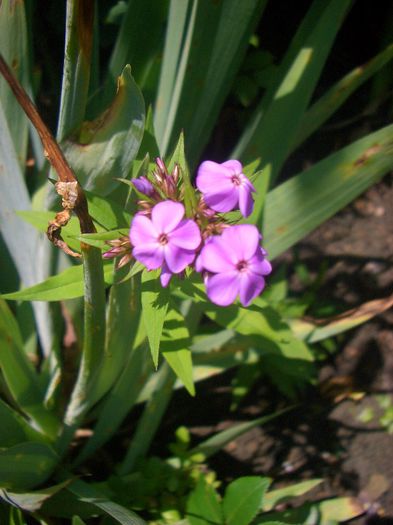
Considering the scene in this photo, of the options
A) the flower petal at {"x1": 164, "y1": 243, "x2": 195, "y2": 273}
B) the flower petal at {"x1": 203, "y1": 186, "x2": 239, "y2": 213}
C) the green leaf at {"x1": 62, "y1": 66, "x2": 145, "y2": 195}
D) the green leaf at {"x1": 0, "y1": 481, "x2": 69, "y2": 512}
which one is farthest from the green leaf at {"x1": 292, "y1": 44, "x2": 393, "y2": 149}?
the green leaf at {"x1": 0, "y1": 481, "x2": 69, "y2": 512}

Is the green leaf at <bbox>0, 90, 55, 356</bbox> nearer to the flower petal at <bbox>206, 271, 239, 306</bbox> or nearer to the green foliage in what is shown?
the green foliage

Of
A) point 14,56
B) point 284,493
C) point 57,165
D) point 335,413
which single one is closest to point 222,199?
point 57,165

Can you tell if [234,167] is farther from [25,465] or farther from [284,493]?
[284,493]

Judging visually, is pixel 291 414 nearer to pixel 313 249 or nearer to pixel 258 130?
pixel 313 249

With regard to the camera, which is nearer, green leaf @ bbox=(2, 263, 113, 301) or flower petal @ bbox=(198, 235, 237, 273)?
flower petal @ bbox=(198, 235, 237, 273)

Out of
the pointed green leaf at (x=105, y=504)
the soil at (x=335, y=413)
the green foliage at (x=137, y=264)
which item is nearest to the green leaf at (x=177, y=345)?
the green foliage at (x=137, y=264)

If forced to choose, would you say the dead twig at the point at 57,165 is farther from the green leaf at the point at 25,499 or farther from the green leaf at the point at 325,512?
the green leaf at the point at 325,512
